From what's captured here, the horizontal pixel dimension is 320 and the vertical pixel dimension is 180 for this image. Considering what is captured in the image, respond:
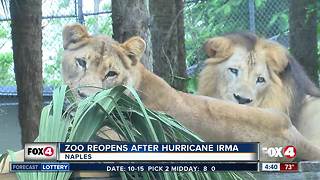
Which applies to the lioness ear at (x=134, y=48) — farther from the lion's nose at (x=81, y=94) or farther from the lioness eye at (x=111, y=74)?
the lion's nose at (x=81, y=94)

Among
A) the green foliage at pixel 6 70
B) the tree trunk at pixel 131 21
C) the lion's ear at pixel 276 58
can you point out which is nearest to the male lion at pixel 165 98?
the tree trunk at pixel 131 21

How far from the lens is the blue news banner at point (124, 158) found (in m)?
1.75

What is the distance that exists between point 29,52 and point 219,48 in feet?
2.77

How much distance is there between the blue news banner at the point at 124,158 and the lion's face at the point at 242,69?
2.92ft

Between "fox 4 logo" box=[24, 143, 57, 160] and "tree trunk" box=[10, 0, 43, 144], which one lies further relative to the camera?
"tree trunk" box=[10, 0, 43, 144]

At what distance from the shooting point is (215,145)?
2.00 metres

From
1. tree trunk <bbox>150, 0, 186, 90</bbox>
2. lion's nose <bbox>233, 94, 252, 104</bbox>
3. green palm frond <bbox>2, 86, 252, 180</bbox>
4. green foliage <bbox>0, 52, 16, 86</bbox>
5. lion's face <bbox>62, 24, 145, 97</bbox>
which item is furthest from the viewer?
green foliage <bbox>0, 52, 16, 86</bbox>

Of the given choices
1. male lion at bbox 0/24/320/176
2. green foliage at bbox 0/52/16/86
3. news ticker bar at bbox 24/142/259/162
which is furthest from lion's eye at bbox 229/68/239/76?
green foliage at bbox 0/52/16/86

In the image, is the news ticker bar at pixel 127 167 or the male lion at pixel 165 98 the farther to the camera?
the male lion at pixel 165 98

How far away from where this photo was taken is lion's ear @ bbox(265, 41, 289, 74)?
2.88m

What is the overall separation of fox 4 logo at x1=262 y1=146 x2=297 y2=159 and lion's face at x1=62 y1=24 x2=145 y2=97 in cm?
52

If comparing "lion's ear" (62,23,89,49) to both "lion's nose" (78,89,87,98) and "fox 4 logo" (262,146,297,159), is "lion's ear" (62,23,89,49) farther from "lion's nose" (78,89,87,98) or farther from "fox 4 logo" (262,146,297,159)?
"fox 4 logo" (262,146,297,159)

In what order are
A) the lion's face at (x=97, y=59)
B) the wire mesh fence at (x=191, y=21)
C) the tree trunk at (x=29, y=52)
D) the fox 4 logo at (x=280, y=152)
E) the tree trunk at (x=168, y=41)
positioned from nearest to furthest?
the fox 4 logo at (x=280, y=152) → the lion's face at (x=97, y=59) → the tree trunk at (x=29, y=52) → the tree trunk at (x=168, y=41) → the wire mesh fence at (x=191, y=21)

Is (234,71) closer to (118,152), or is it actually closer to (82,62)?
(82,62)
